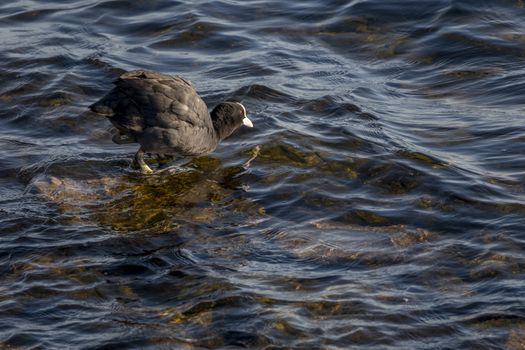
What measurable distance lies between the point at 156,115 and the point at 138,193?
80cm

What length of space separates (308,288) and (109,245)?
6.02ft

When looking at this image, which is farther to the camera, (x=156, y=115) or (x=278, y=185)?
(x=156, y=115)

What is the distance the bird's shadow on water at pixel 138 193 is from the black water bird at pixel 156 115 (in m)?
0.25

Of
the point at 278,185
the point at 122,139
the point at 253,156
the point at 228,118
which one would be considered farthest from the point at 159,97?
the point at 278,185

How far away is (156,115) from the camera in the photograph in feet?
33.1

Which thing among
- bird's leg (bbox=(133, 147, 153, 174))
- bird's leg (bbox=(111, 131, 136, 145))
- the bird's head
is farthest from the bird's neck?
Result: bird's leg (bbox=(111, 131, 136, 145))

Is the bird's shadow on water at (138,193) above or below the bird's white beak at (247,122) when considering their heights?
below

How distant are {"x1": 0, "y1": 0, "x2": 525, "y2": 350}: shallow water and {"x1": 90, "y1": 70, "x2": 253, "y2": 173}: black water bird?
34 cm

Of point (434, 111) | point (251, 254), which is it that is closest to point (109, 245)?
point (251, 254)

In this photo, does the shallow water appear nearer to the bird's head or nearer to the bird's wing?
the bird's head

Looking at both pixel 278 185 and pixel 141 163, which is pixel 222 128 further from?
pixel 278 185

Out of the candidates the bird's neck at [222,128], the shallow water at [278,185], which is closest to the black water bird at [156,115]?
the bird's neck at [222,128]

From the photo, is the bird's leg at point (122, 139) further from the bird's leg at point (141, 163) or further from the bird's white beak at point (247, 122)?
the bird's white beak at point (247, 122)

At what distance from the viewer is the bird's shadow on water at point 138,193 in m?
9.22
